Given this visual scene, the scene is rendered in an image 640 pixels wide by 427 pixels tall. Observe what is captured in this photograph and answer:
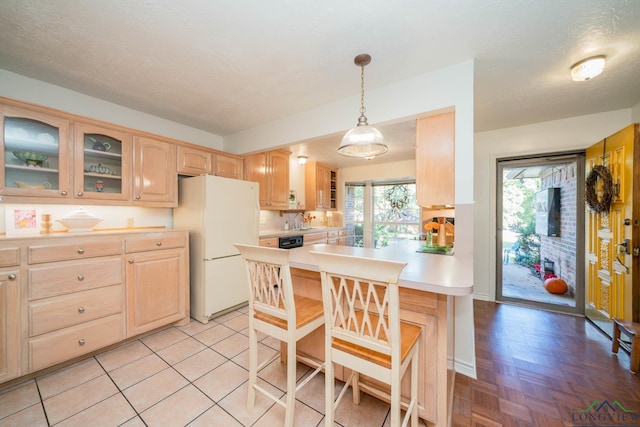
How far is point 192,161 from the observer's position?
2945 millimetres

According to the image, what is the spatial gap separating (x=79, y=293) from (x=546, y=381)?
12.5 ft

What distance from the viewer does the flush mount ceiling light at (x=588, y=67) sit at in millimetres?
1753

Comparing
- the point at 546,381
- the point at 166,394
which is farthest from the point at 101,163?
the point at 546,381

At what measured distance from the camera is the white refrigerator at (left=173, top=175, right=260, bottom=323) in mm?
2670

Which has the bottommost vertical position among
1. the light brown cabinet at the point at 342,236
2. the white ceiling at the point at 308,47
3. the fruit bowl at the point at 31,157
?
the light brown cabinet at the point at 342,236

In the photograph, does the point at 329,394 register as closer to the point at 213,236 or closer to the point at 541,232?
the point at 213,236

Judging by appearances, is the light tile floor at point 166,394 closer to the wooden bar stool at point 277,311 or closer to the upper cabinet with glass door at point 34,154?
the wooden bar stool at point 277,311

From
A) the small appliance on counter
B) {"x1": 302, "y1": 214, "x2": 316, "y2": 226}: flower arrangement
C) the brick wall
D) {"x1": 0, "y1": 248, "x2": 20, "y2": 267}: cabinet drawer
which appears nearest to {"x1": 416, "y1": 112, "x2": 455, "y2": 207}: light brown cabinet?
the small appliance on counter

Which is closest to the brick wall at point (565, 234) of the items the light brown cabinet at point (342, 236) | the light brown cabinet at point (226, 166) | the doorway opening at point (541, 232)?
the doorway opening at point (541, 232)

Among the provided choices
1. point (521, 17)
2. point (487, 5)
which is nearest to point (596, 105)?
point (521, 17)

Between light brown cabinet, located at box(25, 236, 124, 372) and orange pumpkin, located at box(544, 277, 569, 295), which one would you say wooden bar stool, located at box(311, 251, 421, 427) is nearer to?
light brown cabinet, located at box(25, 236, 124, 372)

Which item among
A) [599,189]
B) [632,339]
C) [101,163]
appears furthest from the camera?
[599,189]

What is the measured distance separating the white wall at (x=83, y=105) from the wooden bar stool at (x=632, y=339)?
16.3 ft

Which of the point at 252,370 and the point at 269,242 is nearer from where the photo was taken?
the point at 252,370
